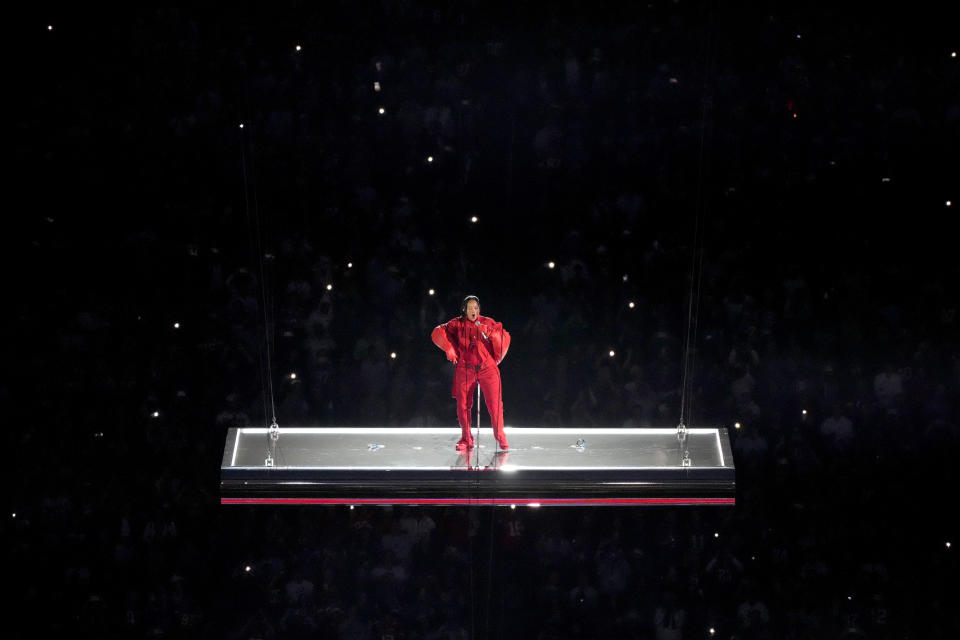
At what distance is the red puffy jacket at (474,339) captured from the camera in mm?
6863

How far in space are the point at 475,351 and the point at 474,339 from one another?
5 cm

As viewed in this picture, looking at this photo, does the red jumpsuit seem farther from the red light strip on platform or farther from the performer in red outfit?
the red light strip on platform

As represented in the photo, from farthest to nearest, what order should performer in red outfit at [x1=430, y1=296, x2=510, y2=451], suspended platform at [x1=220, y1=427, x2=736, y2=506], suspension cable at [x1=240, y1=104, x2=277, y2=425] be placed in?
suspension cable at [x1=240, y1=104, x2=277, y2=425]
performer in red outfit at [x1=430, y1=296, x2=510, y2=451]
suspended platform at [x1=220, y1=427, x2=736, y2=506]

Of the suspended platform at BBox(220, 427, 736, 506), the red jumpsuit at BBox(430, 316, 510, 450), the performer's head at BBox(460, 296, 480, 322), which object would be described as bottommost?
the suspended platform at BBox(220, 427, 736, 506)

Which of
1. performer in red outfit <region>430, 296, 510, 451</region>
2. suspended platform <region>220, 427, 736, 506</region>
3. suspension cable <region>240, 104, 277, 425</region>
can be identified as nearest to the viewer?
suspended platform <region>220, 427, 736, 506</region>

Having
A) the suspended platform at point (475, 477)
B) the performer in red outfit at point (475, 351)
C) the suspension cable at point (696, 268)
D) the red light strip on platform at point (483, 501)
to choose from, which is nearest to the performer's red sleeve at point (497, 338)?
the performer in red outfit at point (475, 351)

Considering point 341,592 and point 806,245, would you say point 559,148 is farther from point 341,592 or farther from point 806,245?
point 341,592

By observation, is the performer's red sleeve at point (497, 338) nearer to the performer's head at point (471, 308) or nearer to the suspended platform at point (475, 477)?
the performer's head at point (471, 308)

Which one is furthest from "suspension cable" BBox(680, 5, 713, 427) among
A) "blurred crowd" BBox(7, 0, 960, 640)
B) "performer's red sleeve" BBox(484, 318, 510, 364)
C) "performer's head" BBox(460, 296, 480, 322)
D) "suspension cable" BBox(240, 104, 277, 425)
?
"suspension cable" BBox(240, 104, 277, 425)

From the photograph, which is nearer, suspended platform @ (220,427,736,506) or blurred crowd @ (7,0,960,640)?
suspended platform @ (220,427,736,506)

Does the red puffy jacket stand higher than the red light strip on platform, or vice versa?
the red puffy jacket

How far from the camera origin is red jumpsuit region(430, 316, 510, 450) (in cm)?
→ 687

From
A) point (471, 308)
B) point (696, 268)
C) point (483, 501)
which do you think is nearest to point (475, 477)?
point (483, 501)

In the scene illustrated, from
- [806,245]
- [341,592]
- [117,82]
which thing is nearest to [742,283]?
[806,245]
